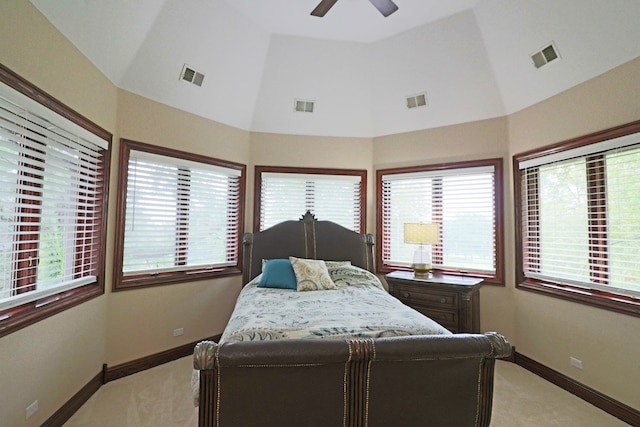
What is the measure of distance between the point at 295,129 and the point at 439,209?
2148mm

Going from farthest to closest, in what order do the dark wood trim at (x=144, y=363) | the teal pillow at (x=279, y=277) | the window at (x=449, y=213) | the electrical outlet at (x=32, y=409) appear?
the window at (x=449, y=213)
the teal pillow at (x=279, y=277)
the dark wood trim at (x=144, y=363)
the electrical outlet at (x=32, y=409)

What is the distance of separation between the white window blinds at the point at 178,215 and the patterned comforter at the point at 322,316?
3.11ft

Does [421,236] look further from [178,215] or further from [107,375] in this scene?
[107,375]

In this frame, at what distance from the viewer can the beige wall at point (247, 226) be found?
196 centimetres

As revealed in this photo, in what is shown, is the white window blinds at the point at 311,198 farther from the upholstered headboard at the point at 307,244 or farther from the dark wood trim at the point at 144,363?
the dark wood trim at the point at 144,363

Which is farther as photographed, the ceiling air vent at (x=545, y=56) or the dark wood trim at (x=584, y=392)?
the ceiling air vent at (x=545, y=56)

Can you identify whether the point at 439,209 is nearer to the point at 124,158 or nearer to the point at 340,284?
the point at 340,284

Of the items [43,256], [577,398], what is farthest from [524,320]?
[43,256]

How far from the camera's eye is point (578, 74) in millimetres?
2729

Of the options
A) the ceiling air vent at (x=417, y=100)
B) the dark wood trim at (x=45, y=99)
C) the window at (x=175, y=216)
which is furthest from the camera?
the ceiling air vent at (x=417, y=100)

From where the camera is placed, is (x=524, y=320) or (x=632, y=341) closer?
(x=632, y=341)

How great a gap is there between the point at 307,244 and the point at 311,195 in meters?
0.75

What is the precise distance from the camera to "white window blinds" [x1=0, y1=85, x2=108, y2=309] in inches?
71.8

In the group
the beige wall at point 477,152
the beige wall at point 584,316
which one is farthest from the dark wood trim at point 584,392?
the beige wall at point 477,152
